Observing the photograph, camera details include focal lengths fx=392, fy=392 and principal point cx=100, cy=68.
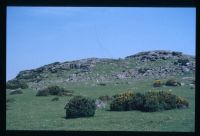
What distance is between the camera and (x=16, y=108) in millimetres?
17672

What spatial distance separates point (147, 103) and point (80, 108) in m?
2.73

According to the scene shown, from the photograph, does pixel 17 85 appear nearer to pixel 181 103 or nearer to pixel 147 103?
pixel 147 103

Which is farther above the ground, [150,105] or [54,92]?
[54,92]

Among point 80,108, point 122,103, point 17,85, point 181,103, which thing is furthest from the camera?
point 17,85

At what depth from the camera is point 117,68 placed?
33781 mm

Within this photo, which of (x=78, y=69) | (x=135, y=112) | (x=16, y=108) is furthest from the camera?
(x=78, y=69)

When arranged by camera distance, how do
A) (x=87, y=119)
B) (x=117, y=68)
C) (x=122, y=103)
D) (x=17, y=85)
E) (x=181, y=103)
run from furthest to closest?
1. (x=117, y=68)
2. (x=17, y=85)
3. (x=181, y=103)
4. (x=122, y=103)
5. (x=87, y=119)

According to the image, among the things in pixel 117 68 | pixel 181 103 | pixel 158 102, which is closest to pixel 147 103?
pixel 158 102
